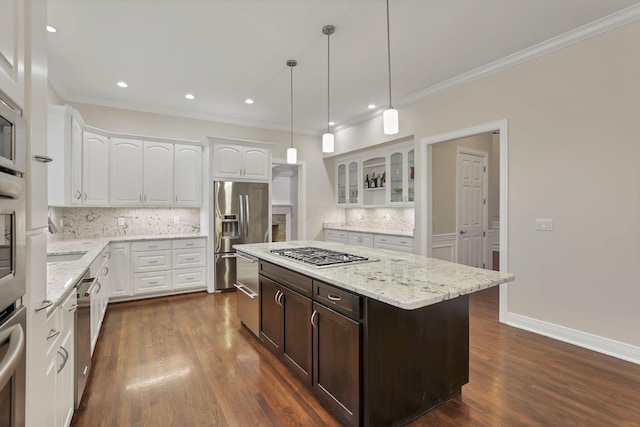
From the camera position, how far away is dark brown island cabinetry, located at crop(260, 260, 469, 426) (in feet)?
5.42

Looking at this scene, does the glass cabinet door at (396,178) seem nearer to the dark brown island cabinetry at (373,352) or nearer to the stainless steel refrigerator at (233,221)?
the stainless steel refrigerator at (233,221)

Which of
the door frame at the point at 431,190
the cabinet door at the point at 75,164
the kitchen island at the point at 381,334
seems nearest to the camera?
the kitchen island at the point at 381,334

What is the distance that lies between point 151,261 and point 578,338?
16.7ft

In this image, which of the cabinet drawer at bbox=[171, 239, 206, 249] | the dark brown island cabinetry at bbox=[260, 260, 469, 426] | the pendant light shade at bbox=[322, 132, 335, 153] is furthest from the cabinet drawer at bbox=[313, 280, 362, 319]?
the cabinet drawer at bbox=[171, 239, 206, 249]

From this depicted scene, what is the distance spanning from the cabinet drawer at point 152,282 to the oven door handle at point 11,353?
158 inches

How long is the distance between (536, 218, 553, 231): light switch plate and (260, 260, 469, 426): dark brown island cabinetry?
5.61 feet

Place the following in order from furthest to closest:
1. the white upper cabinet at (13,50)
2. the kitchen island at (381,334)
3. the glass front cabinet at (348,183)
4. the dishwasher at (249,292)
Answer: the glass front cabinet at (348,183), the dishwasher at (249,292), the kitchen island at (381,334), the white upper cabinet at (13,50)

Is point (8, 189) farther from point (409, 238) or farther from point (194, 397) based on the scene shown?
point (409, 238)

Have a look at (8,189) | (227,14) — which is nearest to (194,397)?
(8,189)

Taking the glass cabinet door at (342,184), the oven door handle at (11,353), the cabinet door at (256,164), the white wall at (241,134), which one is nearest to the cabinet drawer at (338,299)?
the oven door handle at (11,353)

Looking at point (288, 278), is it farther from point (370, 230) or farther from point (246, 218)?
point (370, 230)

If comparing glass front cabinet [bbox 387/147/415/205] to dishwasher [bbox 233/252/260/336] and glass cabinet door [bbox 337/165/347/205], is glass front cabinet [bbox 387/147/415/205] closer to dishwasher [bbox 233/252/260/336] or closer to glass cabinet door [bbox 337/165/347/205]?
glass cabinet door [bbox 337/165/347/205]

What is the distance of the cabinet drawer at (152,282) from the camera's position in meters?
4.33

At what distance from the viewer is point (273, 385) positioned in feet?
7.43
